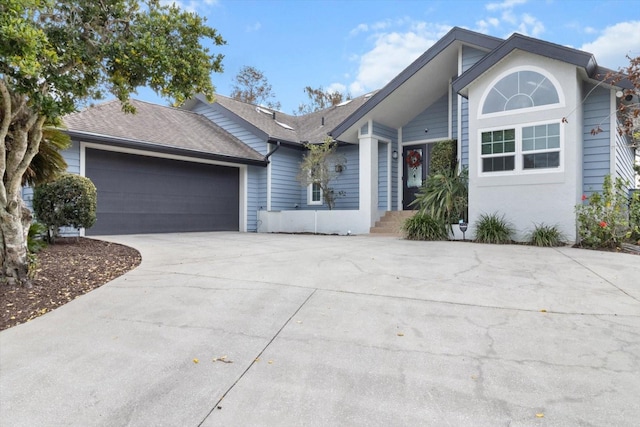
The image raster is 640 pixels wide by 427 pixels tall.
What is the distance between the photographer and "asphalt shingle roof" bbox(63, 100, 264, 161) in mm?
9742

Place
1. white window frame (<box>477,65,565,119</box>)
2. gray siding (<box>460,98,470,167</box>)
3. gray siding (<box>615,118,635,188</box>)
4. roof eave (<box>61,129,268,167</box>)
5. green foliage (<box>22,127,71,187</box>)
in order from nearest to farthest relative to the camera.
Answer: green foliage (<box>22,127,71,187</box>) → white window frame (<box>477,65,565,119</box>) → roof eave (<box>61,129,268,167</box>) → gray siding (<box>615,118,635,188</box>) → gray siding (<box>460,98,470,167</box>)

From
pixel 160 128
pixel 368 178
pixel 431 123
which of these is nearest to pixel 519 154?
pixel 431 123

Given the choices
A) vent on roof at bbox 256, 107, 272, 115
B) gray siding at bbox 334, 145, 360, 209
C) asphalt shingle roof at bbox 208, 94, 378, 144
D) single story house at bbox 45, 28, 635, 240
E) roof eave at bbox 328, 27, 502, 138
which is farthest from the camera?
vent on roof at bbox 256, 107, 272, 115

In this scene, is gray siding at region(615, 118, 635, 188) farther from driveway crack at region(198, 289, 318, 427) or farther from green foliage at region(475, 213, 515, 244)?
driveway crack at region(198, 289, 318, 427)

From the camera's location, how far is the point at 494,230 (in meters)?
8.62

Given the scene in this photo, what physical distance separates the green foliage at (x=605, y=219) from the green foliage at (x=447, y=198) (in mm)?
2433

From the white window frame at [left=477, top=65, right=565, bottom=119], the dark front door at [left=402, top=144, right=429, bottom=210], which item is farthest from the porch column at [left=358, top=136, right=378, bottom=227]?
the white window frame at [left=477, top=65, right=565, bottom=119]

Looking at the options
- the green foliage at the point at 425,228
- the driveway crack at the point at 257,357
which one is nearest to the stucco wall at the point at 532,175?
the green foliage at the point at 425,228

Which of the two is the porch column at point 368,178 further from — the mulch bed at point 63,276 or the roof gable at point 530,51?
the mulch bed at point 63,276

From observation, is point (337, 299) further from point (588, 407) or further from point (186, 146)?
point (186, 146)

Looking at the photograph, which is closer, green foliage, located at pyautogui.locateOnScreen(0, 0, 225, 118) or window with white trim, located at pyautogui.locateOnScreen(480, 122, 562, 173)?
green foliage, located at pyautogui.locateOnScreen(0, 0, 225, 118)

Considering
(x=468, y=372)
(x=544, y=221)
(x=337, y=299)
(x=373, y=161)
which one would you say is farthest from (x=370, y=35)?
(x=468, y=372)

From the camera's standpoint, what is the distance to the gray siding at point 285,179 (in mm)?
13172

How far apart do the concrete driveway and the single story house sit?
4417 millimetres
